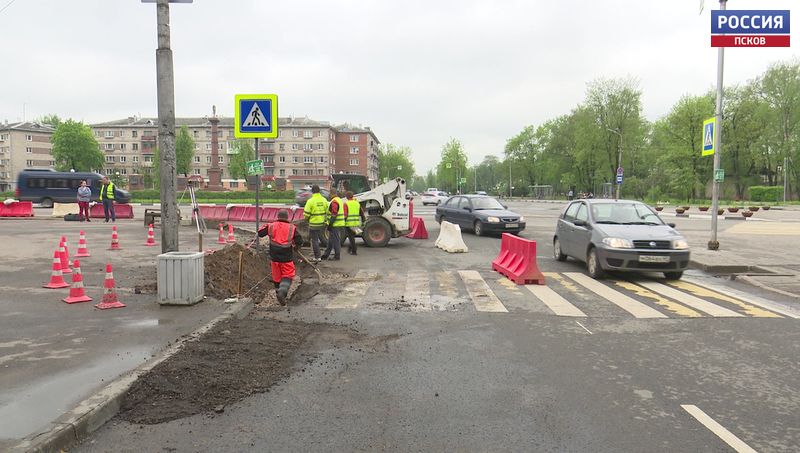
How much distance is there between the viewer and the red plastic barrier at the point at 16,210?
25.5 meters

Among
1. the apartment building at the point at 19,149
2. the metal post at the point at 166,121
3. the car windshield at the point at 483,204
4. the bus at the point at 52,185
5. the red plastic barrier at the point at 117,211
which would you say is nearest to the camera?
the metal post at the point at 166,121

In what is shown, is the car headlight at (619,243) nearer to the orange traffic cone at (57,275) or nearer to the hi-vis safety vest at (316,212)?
the hi-vis safety vest at (316,212)

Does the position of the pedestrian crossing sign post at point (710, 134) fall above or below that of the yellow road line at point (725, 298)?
above

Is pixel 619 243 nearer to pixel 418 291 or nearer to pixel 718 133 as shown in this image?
pixel 418 291

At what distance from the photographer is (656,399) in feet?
13.9

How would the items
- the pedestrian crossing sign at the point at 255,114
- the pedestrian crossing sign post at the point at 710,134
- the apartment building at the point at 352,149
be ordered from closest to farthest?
the pedestrian crossing sign at the point at 255,114, the pedestrian crossing sign post at the point at 710,134, the apartment building at the point at 352,149

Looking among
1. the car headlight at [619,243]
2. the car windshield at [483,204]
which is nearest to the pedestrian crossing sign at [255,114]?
the car headlight at [619,243]

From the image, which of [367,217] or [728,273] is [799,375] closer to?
[728,273]

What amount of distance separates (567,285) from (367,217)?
7.39m

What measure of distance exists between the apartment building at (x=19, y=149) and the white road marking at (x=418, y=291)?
11245cm

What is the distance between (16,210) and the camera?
2569 centimetres

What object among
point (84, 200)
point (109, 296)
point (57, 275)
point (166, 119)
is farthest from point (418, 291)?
point (84, 200)

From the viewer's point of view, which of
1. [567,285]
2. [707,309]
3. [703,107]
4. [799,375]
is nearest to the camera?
[799,375]

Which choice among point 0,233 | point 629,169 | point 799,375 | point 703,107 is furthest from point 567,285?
point 629,169
